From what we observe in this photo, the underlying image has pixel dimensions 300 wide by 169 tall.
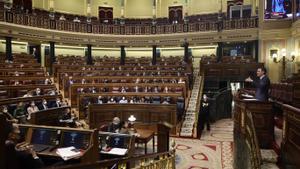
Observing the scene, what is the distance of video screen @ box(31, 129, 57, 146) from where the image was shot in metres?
4.59

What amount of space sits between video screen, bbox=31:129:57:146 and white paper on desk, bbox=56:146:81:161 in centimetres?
40

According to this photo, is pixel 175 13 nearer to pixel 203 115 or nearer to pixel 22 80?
pixel 203 115

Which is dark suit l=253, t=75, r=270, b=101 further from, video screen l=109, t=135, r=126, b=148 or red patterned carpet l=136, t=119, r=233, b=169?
video screen l=109, t=135, r=126, b=148

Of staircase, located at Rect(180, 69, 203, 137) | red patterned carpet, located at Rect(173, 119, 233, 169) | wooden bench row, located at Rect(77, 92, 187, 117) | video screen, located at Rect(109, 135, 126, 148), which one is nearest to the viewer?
video screen, located at Rect(109, 135, 126, 148)

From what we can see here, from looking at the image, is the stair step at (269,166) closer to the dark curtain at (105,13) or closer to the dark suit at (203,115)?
the dark suit at (203,115)

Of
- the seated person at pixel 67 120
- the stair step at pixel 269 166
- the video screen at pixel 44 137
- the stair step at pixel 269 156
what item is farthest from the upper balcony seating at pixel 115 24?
the stair step at pixel 269 166

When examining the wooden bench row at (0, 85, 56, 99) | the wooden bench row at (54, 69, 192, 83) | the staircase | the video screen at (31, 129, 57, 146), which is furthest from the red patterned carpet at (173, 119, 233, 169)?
the wooden bench row at (0, 85, 56, 99)

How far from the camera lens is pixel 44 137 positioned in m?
4.65

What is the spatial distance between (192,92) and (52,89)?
21.4 ft

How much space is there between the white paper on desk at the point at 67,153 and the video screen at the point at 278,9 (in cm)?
1240

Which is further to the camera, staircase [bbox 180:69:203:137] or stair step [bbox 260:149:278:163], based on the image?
staircase [bbox 180:69:203:137]

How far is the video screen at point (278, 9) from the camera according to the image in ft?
41.4

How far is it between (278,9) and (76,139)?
12.5 m

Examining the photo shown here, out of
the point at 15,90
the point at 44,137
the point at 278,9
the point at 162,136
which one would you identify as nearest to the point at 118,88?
the point at 15,90
